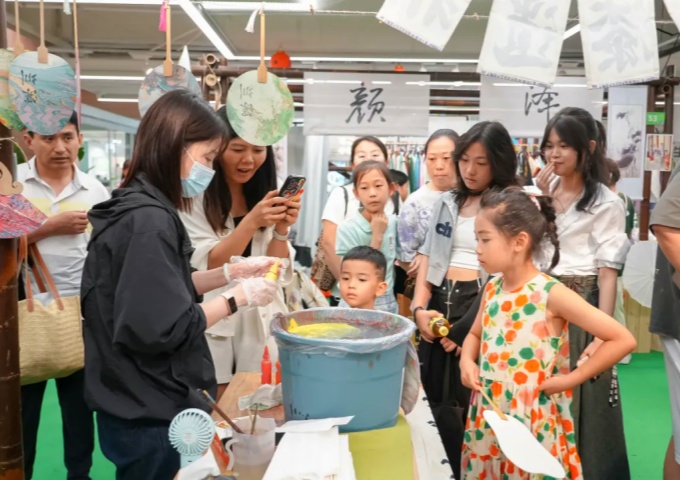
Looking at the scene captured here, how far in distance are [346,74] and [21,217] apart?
272 cm

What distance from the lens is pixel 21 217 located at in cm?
152

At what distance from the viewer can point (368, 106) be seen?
13.3 ft

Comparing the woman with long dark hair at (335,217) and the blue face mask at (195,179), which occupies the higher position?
the blue face mask at (195,179)

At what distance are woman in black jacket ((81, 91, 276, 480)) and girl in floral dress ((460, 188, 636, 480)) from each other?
0.85 m

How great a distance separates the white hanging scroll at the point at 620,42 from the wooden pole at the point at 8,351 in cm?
190

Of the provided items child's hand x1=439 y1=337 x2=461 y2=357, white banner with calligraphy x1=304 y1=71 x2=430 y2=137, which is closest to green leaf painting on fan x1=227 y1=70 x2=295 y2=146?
child's hand x1=439 y1=337 x2=461 y2=357

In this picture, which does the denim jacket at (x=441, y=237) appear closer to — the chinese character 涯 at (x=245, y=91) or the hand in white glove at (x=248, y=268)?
the hand in white glove at (x=248, y=268)

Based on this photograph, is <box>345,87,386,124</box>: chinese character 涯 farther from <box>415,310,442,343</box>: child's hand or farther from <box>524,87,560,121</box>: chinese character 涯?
<box>415,310,442,343</box>: child's hand

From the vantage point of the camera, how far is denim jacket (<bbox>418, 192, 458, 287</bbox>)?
232cm

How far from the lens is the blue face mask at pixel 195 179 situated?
1.43 metres

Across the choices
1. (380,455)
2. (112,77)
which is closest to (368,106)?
(380,455)

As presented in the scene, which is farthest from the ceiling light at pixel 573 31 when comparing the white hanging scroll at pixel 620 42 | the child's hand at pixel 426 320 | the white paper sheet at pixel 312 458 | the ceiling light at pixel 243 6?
the white paper sheet at pixel 312 458

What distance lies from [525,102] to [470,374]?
2.75 metres

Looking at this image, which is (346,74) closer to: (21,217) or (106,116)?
(21,217)
